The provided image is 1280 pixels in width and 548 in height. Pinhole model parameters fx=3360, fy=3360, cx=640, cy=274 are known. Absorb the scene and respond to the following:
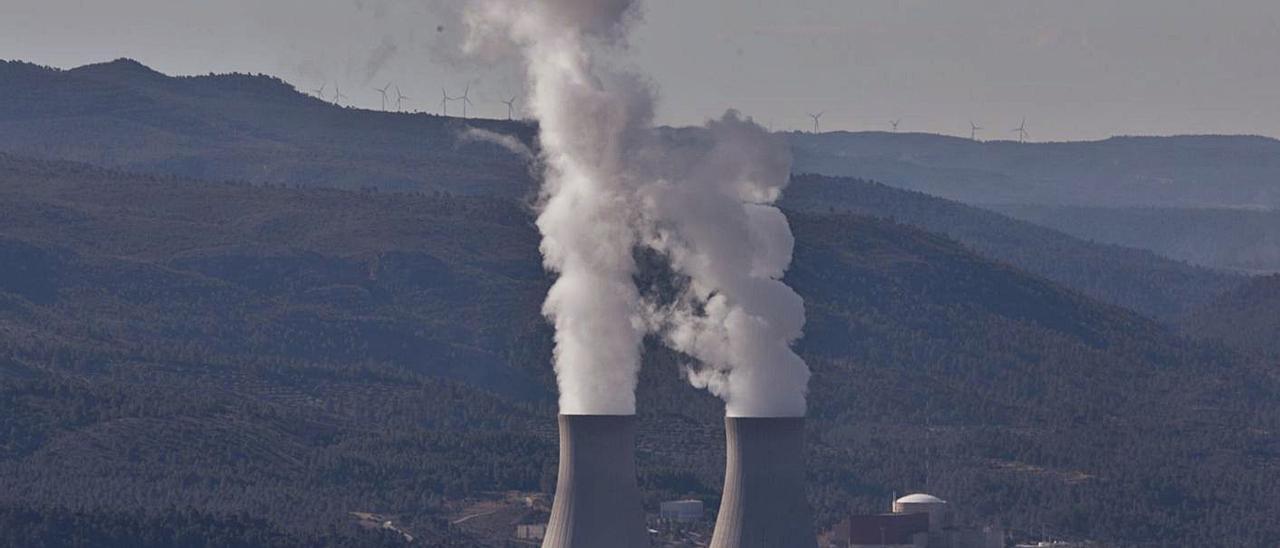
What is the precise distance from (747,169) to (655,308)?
20.9ft

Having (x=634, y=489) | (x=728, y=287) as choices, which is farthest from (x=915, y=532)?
(x=634, y=489)

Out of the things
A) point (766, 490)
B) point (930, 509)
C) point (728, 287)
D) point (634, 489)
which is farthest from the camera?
point (930, 509)

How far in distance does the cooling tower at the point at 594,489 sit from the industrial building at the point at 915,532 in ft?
115

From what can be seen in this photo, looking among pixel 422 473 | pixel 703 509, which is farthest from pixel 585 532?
pixel 422 473

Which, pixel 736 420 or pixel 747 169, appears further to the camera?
pixel 747 169

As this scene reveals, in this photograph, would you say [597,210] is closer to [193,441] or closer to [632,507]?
[632,507]

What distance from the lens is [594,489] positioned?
349 ft

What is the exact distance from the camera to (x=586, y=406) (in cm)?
10975

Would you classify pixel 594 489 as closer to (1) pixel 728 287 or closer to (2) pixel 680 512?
(1) pixel 728 287

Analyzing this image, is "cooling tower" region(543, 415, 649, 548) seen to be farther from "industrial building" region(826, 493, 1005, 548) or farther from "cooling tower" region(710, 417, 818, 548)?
"industrial building" region(826, 493, 1005, 548)

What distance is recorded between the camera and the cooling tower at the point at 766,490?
352 ft

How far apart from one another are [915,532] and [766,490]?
35301mm

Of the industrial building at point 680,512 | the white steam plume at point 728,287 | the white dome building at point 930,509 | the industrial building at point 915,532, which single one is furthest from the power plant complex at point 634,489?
the industrial building at point 680,512

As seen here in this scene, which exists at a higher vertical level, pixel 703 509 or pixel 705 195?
pixel 705 195
